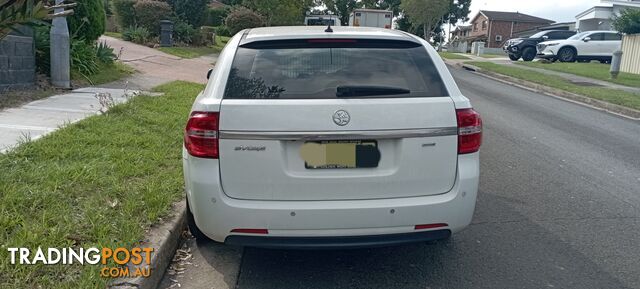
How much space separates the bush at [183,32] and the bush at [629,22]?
1925 cm

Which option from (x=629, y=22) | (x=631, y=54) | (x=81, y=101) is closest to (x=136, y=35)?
(x=81, y=101)

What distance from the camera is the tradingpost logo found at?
3.12 metres

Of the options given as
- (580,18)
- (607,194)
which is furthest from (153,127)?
(580,18)

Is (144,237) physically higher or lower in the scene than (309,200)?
lower

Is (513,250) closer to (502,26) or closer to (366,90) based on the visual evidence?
(366,90)

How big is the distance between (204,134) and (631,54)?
2520 cm

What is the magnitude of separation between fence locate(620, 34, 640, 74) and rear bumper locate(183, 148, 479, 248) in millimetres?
23775

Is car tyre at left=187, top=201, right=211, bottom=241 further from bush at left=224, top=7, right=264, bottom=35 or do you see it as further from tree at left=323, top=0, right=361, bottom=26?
tree at left=323, top=0, right=361, bottom=26

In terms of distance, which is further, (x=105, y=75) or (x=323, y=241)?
(x=105, y=75)

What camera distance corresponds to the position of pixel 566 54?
2750 cm

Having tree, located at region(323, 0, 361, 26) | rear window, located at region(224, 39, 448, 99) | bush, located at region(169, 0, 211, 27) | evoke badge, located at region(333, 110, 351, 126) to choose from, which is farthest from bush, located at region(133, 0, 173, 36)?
tree, located at region(323, 0, 361, 26)

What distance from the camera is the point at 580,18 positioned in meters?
42.6

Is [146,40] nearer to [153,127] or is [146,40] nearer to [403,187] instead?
[153,127]

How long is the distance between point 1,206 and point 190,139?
163cm
